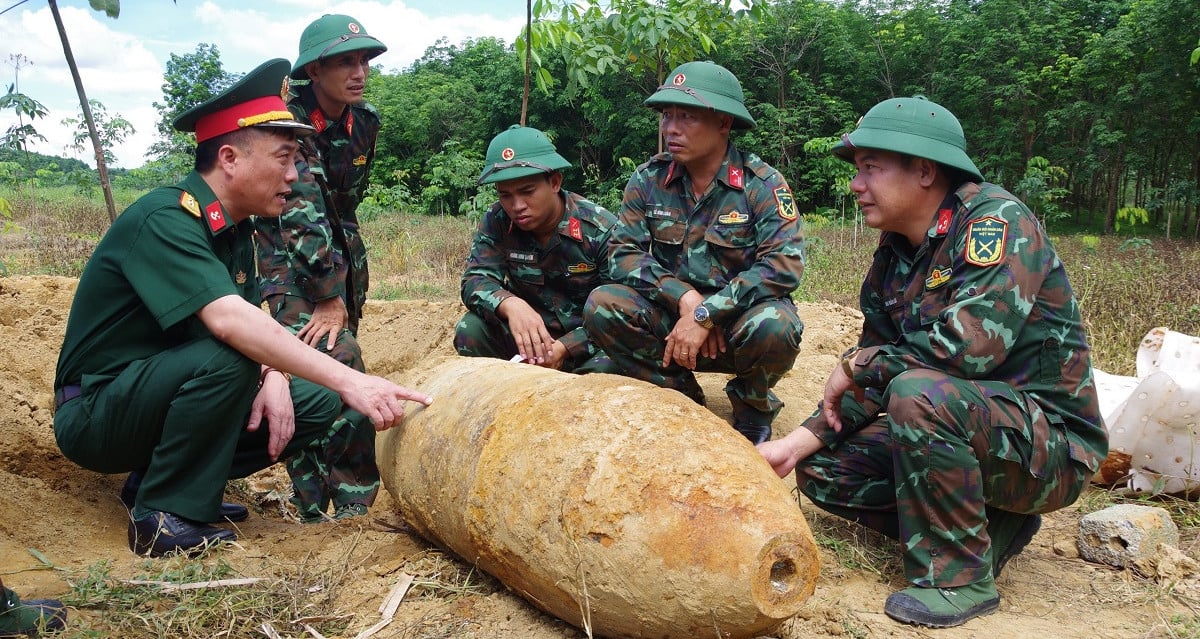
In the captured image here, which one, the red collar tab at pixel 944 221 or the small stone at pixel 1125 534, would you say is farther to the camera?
the small stone at pixel 1125 534

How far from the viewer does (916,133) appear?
9.37 ft

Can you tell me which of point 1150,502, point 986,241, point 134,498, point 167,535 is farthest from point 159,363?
point 1150,502

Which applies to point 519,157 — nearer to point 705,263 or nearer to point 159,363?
point 705,263

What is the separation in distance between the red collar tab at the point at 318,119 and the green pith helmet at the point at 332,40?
0.76 ft

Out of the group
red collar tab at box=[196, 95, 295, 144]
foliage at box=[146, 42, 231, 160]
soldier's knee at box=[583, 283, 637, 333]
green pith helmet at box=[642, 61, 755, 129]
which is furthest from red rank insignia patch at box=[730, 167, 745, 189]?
foliage at box=[146, 42, 231, 160]

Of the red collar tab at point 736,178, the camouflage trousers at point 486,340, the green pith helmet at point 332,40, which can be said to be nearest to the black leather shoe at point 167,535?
the camouflage trousers at point 486,340

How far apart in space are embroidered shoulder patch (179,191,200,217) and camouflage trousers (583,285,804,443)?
6.17ft

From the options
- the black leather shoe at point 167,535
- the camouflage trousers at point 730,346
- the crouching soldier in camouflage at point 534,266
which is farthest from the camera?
the crouching soldier in camouflage at point 534,266

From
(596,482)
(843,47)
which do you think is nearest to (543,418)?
(596,482)

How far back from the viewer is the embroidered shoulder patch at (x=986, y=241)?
2617mm

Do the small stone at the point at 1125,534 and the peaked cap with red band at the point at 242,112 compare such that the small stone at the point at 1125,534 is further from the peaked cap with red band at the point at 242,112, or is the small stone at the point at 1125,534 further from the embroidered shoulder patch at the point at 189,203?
the embroidered shoulder patch at the point at 189,203

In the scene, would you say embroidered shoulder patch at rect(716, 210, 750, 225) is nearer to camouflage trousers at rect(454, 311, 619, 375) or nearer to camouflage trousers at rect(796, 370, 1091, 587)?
camouflage trousers at rect(454, 311, 619, 375)

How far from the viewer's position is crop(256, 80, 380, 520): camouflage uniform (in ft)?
12.0

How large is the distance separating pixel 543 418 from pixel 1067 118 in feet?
74.4
